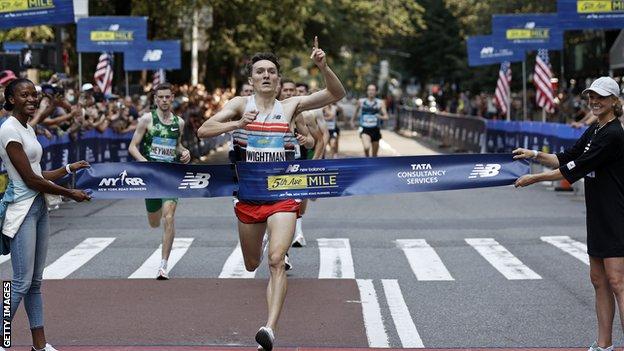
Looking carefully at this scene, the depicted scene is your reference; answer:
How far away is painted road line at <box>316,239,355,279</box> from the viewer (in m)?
12.6

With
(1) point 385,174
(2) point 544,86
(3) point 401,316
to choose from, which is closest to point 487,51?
(2) point 544,86

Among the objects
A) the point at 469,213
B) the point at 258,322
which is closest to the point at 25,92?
the point at 258,322

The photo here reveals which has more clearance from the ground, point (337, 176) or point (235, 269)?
point (337, 176)

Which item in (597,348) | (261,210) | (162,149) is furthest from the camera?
(162,149)

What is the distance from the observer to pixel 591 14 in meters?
24.9

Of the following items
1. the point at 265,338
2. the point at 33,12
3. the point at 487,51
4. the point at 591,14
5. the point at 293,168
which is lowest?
the point at 265,338

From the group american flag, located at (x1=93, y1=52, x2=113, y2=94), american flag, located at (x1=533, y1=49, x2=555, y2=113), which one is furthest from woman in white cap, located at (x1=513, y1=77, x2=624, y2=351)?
american flag, located at (x1=533, y1=49, x2=555, y2=113)

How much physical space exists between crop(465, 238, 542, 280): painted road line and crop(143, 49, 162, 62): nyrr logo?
18981 millimetres

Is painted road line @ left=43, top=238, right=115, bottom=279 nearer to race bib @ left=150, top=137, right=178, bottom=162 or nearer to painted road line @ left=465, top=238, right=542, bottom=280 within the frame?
race bib @ left=150, top=137, right=178, bottom=162

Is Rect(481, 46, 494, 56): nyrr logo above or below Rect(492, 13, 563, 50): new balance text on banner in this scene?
below

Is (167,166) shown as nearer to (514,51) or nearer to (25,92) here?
(25,92)

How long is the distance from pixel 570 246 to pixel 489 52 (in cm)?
2179

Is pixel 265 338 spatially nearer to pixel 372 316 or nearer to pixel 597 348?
pixel 597 348

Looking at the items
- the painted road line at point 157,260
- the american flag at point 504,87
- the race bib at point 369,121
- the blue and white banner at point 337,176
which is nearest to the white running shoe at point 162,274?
the painted road line at point 157,260
